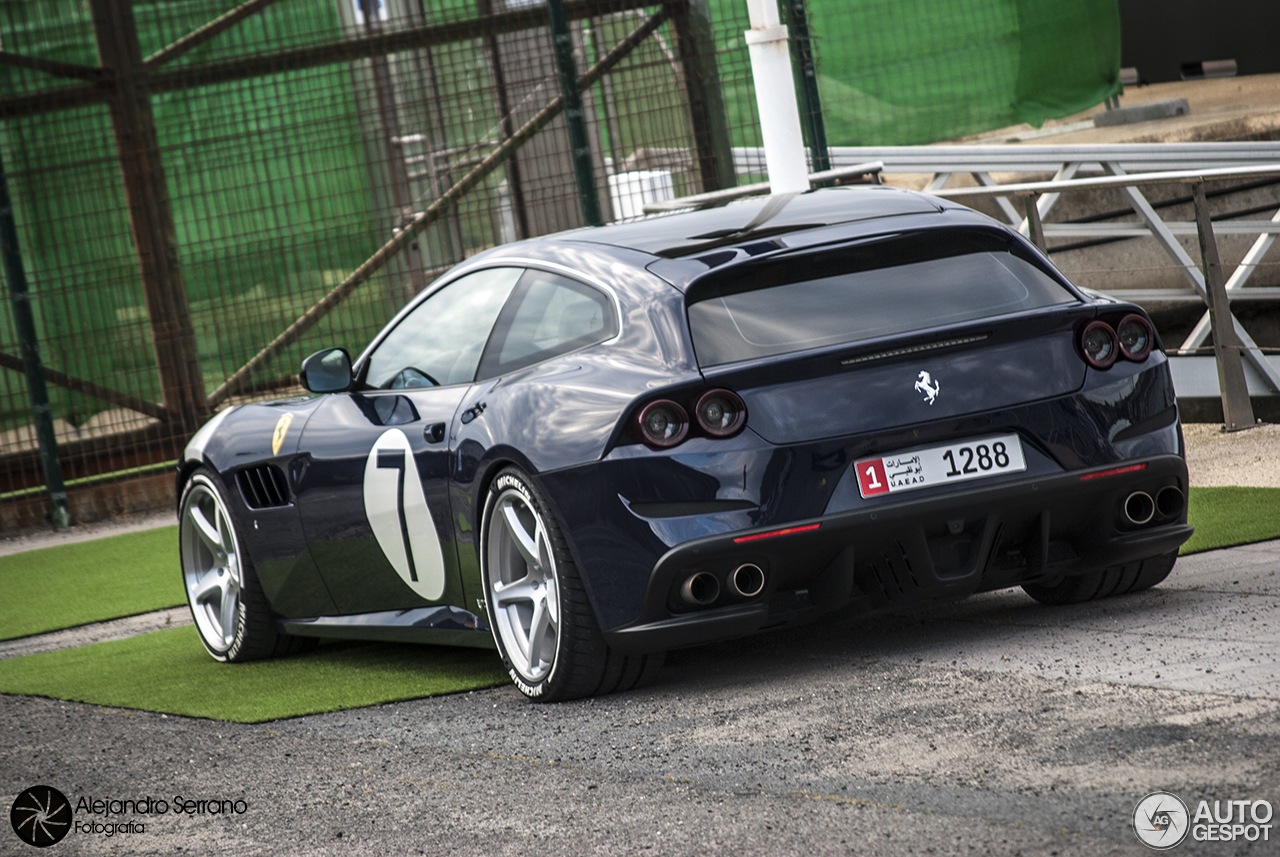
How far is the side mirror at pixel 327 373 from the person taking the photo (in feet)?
19.2

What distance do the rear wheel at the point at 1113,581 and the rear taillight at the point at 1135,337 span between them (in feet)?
2.36

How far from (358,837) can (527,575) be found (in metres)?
1.30

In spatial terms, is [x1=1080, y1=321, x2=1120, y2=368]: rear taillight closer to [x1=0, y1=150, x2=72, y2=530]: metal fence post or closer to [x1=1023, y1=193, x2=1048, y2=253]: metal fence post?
[x1=1023, y1=193, x2=1048, y2=253]: metal fence post

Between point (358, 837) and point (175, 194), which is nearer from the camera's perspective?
point (358, 837)

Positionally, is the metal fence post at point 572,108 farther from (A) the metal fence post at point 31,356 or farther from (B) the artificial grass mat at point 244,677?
(B) the artificial grass mat at point 244,677

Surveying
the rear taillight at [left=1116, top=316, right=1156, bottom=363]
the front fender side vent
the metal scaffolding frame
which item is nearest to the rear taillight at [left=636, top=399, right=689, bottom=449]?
the rear taillight at [left=1116, top=316, right=1156, bottom=363]

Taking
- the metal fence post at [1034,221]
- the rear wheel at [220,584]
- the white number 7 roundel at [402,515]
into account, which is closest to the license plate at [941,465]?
the white number 7 roundel at [402,515]

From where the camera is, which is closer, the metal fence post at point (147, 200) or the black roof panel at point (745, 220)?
the black roof panel at point (745, 220)

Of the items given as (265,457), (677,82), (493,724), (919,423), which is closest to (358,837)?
(493,724)

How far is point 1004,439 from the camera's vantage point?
4.54 m

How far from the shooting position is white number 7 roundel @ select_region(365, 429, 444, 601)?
5301 mm

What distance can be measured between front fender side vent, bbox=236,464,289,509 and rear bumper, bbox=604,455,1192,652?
1.96 m

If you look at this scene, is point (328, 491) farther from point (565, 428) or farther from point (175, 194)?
point (175, 194)

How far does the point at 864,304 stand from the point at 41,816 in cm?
262
